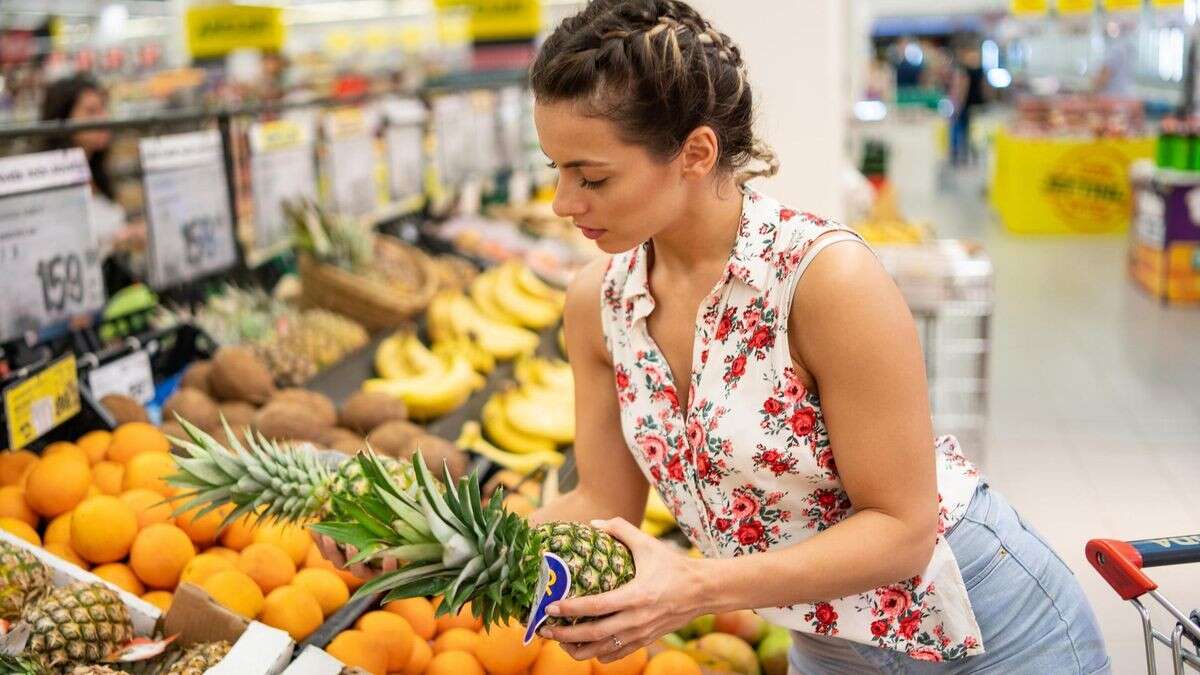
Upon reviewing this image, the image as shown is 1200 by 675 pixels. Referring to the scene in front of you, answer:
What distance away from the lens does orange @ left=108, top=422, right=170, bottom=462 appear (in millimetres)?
2467

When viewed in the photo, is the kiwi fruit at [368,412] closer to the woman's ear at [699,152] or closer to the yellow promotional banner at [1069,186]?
the woman's ear at [699,152]

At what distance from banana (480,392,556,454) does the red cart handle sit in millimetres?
1813

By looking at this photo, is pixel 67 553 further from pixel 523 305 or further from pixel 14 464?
pixel 523 305

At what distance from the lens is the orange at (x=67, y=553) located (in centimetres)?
210

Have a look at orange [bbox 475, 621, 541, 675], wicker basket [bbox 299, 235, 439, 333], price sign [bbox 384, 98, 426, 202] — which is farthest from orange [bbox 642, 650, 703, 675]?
price sign [bbox 384, 98, 426, 202]

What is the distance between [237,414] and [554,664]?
4.26 ft

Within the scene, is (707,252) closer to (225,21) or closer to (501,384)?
(501,384)

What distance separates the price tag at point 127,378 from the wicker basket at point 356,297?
1.13 m

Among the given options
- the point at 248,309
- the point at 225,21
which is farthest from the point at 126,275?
the point at 225,21

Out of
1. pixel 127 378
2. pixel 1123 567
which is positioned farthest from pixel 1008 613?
pixel 127 378

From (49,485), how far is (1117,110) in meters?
12.4

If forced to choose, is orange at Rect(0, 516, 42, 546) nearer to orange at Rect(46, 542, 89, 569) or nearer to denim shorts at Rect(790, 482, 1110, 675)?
orange at Rect(46, 542, 89, 569)

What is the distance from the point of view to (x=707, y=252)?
1.65 m

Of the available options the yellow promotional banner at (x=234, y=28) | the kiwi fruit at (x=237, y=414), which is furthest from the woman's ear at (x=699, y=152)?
the yellow promotional banner at (x=234, y=28)
